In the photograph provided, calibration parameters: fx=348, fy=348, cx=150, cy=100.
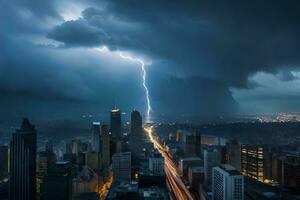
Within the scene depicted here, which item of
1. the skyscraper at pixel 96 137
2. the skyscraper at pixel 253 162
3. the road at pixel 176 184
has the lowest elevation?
the road at pixel 176 184

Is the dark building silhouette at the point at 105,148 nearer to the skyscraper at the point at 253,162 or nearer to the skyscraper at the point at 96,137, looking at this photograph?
the skyscraper at the point at 96,137

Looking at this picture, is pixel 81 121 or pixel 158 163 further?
pixel 81 121

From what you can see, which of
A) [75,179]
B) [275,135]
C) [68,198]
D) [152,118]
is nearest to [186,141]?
[275,135]

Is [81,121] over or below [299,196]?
over

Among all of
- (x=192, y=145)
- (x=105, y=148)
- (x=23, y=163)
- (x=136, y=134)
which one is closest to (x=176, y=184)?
(x=23, y=163)

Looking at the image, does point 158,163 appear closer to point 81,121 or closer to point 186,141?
point 186,141

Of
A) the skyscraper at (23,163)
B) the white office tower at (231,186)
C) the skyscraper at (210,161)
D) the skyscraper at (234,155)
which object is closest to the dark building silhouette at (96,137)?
the skyscraper at (210,161)

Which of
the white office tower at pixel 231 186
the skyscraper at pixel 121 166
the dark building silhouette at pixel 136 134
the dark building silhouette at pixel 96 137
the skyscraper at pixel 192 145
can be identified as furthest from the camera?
the dark building silhouette at pixel 136 134
